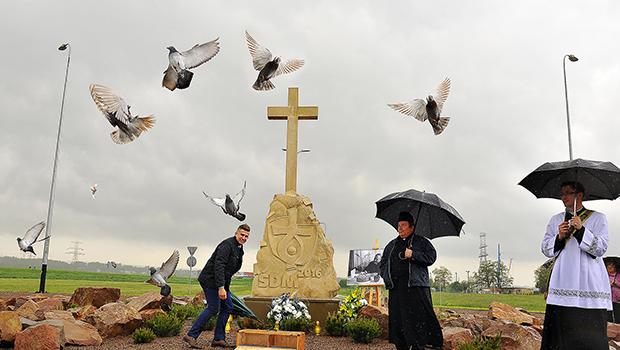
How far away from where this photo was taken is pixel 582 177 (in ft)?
19.5

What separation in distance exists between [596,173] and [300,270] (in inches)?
273

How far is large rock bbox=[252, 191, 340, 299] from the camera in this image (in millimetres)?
11688

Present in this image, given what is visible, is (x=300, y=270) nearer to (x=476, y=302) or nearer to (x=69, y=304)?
(x=69, y=304)

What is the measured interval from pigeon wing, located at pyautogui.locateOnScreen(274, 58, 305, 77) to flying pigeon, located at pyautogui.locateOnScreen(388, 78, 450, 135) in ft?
9.54

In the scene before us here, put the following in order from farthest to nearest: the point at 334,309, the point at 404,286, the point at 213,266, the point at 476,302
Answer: the point at 476,302 < the point at 334,309 < the point at 213,266 < the point at 404,286

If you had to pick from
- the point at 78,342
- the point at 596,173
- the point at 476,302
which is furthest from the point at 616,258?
the point at 476,302

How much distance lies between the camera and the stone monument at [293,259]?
11.6 metres

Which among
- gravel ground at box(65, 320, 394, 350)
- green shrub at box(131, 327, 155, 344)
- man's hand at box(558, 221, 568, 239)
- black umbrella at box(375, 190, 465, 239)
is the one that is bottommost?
gravel ground at box(65, 320, 394, 350)

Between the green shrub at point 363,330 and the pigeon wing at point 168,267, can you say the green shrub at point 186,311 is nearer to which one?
the pigeon wing at point 168,267

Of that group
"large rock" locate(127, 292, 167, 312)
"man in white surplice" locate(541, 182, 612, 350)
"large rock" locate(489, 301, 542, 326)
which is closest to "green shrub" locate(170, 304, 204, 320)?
"large rock" locate(127, 292, 167, 312)

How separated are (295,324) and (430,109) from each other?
4.43m

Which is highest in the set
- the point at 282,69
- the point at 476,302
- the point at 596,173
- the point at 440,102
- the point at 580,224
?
the point at 282,69

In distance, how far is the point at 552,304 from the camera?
19.0 feet

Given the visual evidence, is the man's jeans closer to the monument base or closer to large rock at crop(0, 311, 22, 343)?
the monument base
